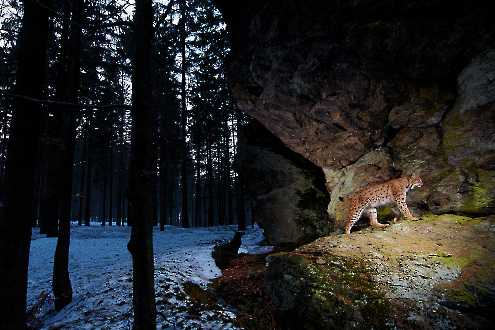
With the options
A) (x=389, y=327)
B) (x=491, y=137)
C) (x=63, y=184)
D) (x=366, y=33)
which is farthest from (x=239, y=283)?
(x=366, y=33)

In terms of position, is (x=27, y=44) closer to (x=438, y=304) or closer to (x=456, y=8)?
(x=438, y=304)

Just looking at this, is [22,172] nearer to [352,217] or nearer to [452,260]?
[452,260]

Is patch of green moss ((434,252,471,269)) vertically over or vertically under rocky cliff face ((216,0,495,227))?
under

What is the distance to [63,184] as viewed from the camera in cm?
714

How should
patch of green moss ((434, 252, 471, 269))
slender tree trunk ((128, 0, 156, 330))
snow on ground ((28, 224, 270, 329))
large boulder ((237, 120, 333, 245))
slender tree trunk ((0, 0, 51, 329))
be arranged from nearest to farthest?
1. slender tree trunk ((128, 0, 156, 330))
2. slender tree trunk ((0, 0, 51, 329))
3. patch of green moss ((434, 252, 471, 269))
4. snow on ground ((28, 224, 270, 329))
5. large boulder ((237, 120, 333, 245))

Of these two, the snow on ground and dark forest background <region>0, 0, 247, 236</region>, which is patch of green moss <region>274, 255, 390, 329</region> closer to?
the snow on ground

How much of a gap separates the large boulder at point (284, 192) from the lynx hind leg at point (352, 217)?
81.0 inches

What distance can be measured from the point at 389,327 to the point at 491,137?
18.1 ft

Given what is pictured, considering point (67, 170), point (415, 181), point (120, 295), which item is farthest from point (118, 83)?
point (415, 181)

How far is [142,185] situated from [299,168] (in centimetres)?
916

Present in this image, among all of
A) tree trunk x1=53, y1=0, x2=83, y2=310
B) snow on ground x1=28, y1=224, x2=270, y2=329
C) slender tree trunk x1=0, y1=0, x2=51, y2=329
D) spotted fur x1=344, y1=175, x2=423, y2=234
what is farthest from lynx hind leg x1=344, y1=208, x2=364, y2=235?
slender tree trunk x1=0, y1=0, x2=51, y2=329

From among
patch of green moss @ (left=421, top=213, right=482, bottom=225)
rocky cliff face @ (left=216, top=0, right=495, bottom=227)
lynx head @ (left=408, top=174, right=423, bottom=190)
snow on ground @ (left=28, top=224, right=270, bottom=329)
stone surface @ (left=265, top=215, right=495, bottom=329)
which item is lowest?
snow on ground @ (left=28, top=224, right=270, bottom=329)

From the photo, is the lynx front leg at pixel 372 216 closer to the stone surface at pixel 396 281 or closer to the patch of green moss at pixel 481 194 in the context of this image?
the stone surface at pixel 396 281

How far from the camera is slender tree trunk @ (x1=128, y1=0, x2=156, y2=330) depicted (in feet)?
11.6
